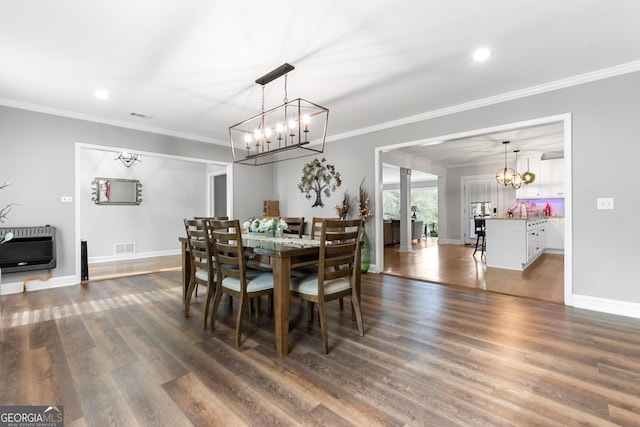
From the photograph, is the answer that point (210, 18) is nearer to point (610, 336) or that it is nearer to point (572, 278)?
point (610, 336)

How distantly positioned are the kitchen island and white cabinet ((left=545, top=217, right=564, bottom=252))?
186 centimetres

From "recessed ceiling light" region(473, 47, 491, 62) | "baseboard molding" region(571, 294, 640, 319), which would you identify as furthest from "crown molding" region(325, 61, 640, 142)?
"baseboard molding" region(571, 294, 640, 319)

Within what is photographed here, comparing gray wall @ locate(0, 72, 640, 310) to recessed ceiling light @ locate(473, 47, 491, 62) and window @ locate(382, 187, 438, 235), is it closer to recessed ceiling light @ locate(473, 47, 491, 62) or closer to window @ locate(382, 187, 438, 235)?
recessed ceiling light @ locate(473, 47, 491, 62)

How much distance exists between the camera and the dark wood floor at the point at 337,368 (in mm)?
1558

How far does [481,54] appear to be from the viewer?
2766 mm

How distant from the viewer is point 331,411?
157cm

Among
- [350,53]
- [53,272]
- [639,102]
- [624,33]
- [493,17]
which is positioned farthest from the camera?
[53,272]

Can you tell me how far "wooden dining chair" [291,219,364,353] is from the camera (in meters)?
2.27

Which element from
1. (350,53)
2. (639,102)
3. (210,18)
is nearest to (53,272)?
(210,18)

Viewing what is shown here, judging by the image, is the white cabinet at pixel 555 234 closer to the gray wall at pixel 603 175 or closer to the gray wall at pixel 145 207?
the gray wall at pixel 603 175

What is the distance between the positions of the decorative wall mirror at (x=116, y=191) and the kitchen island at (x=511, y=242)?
25.0ft

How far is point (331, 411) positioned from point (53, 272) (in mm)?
4704

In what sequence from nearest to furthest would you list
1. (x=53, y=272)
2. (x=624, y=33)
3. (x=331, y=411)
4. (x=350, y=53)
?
(x=331, y=411), (x=624, y=33), (x=350, y=53), (x=53, y=272)

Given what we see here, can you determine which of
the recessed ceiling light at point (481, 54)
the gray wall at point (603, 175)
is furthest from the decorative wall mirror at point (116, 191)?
the gray wall at point (603, 175)
